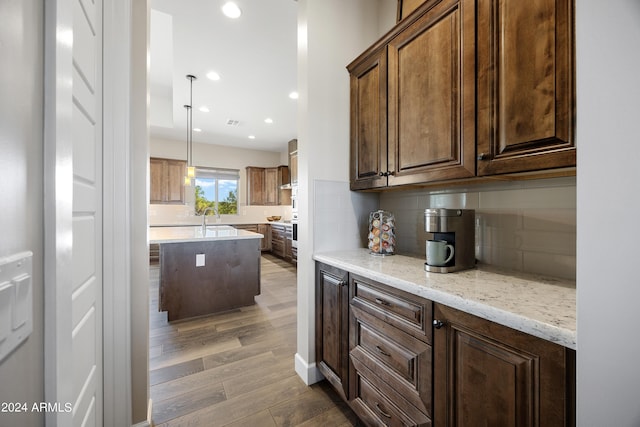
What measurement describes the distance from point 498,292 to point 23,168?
4.44 ft

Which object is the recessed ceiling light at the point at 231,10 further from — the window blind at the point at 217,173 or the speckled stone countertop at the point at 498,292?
the window blind at the point at 217,173

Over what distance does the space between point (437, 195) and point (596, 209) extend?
4.03 feet

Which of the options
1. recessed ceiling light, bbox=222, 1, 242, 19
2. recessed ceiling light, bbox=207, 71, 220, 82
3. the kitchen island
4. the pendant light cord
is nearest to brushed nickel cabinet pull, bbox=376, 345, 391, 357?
the kitchen island

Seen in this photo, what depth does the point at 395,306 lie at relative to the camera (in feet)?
3.79

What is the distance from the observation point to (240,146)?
7.15 meters

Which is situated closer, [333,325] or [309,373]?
[333,325]

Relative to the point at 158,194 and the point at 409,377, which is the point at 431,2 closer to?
the point at 409,377

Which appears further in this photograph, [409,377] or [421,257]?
[421,257]

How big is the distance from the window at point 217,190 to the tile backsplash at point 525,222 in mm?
6438

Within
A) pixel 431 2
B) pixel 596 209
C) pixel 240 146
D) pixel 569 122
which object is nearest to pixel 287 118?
pixel 240 146

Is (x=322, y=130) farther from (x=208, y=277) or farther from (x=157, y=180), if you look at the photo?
(x=157, y=180)

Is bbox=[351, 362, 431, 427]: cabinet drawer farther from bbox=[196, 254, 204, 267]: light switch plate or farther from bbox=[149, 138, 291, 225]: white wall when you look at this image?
bbox=[149, 138, 291, 225]: white wall

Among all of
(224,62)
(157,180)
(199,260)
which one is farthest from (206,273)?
(157,180)

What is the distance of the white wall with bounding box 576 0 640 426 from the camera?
Answer: 18.0 inches
